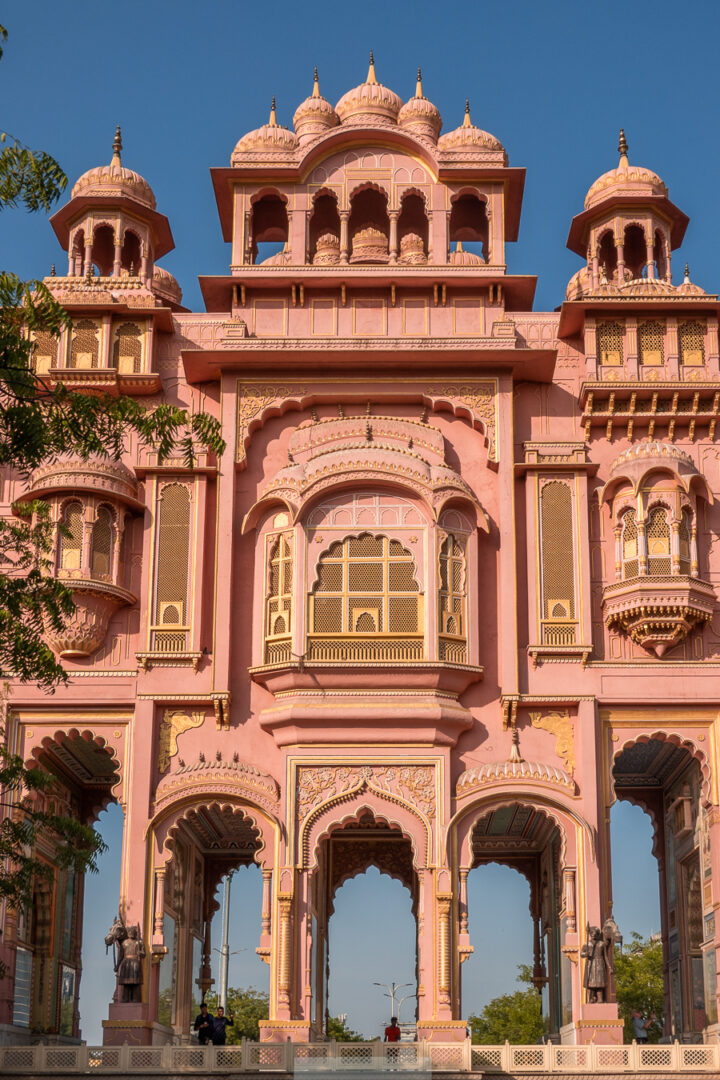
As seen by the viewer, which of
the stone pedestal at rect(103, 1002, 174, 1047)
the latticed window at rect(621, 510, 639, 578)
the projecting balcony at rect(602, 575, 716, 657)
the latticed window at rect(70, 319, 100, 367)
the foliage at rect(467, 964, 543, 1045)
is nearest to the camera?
the stone pedestal at rect(103, 1002, 174, 1047)

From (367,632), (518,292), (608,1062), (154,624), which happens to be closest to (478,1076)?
(608,1062)

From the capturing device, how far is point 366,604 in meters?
28.2

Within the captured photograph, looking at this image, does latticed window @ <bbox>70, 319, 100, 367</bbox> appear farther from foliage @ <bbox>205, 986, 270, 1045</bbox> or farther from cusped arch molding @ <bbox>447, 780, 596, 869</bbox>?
foliage @ <bbox>205, 986, 270, 1045</bbox>

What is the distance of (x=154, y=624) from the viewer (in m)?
28.4

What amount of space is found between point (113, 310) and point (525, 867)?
48.6ft

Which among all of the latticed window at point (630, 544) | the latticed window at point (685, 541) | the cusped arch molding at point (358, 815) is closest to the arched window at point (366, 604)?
the cusped arch molding at point (358, 815)

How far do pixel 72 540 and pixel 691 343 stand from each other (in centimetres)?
1239

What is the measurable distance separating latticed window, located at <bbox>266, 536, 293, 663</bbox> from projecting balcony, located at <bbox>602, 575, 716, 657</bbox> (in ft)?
19.0

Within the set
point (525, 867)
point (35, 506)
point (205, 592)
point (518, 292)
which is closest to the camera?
point (35, 506)

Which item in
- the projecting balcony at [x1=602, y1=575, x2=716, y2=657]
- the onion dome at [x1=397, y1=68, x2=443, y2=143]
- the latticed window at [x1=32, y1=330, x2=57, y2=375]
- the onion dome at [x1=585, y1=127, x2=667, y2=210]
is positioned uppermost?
the onion dome at [x1=397, y1=68, x2=443, y2=143]

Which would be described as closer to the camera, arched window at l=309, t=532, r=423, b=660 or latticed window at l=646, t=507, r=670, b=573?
arched window at l=309, t=532, r=423, b=660

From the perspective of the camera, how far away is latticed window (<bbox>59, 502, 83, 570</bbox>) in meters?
28.5

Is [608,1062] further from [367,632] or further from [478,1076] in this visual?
[367,632]

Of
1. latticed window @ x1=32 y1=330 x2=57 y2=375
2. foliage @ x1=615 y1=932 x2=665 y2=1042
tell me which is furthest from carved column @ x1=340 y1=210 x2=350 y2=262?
foliage @ x1=615 y1=932 x2=665 y2=1042
